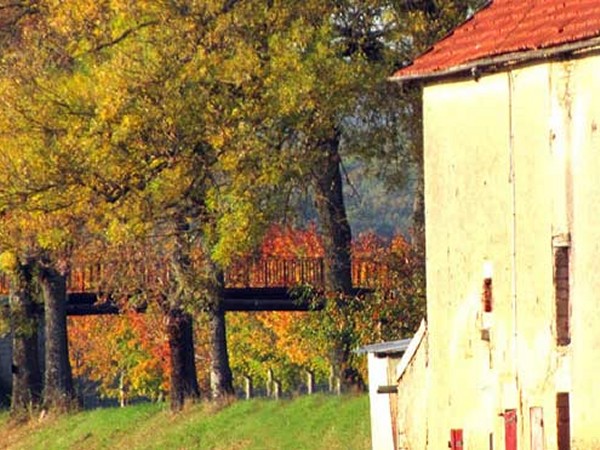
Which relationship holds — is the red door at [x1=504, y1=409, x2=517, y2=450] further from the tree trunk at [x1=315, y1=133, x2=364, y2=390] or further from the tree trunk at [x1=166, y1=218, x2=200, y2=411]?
the tree trunk at [x1=166, y1=218, x2=200, y2=411]

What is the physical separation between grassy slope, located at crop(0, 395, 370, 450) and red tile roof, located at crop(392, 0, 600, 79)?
315 inches

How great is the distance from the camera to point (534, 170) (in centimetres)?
2336

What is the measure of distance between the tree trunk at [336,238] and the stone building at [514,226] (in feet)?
34.0

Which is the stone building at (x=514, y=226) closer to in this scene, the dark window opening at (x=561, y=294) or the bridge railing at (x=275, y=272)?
the dark window opening at (x=561, y=294)

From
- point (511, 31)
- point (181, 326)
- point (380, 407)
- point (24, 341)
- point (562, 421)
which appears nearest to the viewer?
point (562, 421)

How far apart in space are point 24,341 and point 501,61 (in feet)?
84.6

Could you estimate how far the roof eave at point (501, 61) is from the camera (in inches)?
867

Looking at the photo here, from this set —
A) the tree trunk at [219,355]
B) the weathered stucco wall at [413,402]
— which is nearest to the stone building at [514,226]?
the weathered stucco wall at [413,402]

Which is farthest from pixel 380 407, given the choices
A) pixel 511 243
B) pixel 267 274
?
pixel 267 274

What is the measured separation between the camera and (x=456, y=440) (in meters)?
26.2

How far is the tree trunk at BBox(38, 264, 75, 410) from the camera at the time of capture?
45719 mm

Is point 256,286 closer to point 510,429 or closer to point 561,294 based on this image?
point 510,429

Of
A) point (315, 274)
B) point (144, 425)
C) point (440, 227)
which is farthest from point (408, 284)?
point (315, 274)

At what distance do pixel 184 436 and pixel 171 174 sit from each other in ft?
15.0
